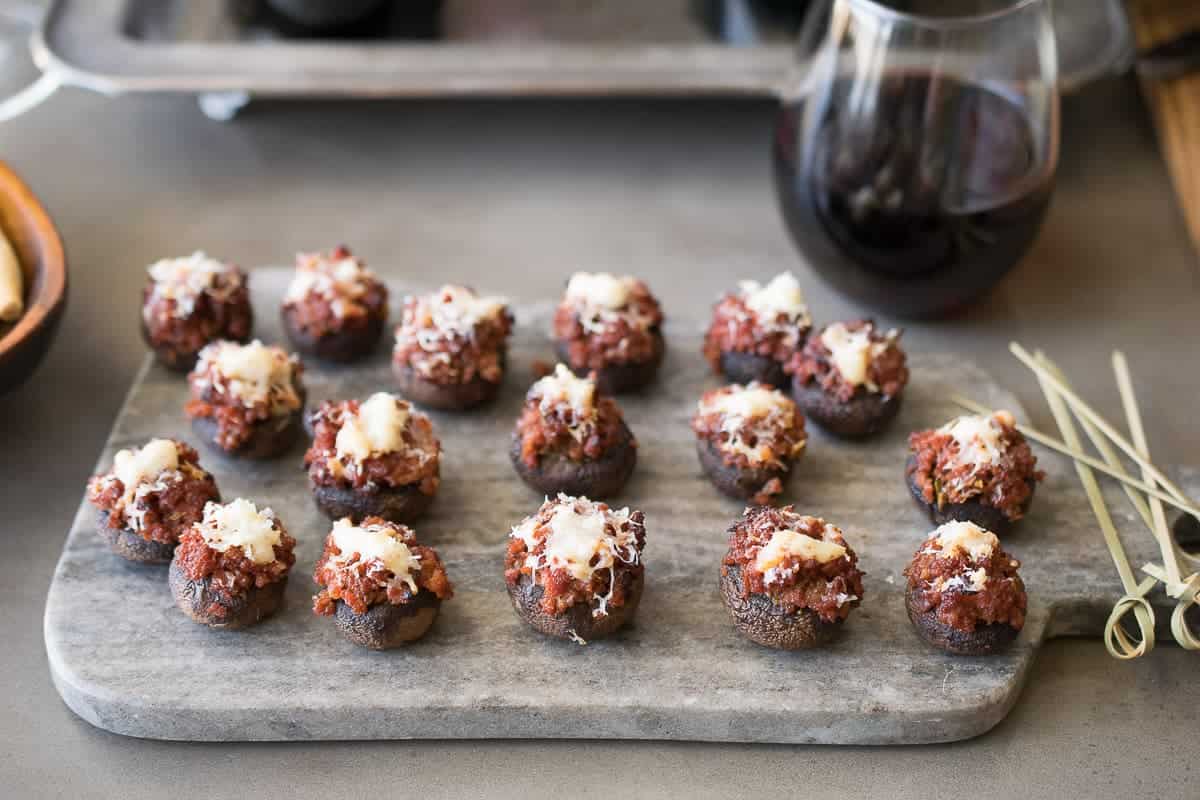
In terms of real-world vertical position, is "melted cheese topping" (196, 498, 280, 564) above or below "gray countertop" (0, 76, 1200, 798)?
above

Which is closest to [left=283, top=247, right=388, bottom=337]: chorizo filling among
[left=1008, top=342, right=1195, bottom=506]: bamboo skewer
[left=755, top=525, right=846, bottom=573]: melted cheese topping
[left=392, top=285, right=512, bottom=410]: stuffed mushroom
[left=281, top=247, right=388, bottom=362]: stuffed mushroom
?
[left=281, top=247, right=388, bottom=362]: stuffed mushroom

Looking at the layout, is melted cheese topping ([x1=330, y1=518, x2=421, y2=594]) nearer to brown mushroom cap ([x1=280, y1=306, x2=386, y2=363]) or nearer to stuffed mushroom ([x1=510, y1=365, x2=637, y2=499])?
stuffed mushroom ([x1=510, y1=365, x2=637, y2=499])

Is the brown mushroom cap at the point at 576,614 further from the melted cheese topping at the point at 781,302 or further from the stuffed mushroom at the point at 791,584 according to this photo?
the melted cheese topping at the point at 781,302

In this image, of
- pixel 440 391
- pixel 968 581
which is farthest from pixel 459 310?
pixel 968 581

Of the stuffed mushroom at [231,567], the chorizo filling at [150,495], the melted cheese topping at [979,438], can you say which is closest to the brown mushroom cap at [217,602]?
the stuffed mushroom at [231,567]

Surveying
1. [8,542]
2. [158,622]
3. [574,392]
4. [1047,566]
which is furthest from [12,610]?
[1047,566]

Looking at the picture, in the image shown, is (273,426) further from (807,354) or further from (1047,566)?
(1047,566)

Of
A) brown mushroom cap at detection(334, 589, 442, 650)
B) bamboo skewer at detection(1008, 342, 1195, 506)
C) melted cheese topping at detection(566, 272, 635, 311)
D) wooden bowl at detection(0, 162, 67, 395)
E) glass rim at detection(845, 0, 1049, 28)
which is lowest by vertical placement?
bamboo skewer at detection(1008, 342, 1195, 506)

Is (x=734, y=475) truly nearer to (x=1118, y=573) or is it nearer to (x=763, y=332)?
(x=763, y=332)
